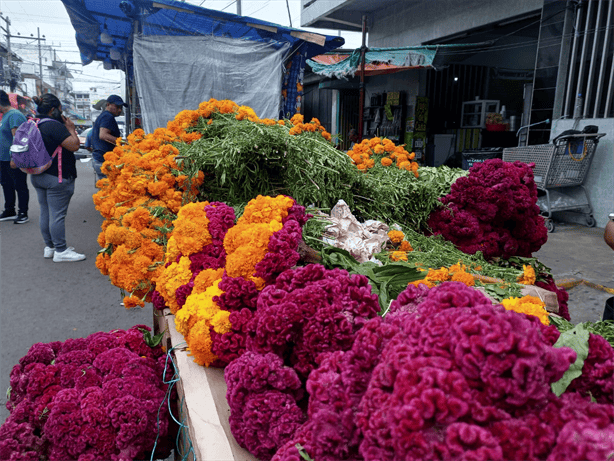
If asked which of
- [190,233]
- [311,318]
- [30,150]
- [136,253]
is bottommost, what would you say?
[136,253]

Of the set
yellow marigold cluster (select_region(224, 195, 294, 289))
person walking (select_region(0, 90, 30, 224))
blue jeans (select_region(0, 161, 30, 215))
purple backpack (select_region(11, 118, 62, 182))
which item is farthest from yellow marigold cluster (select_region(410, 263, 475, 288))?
blue jeans (select_region(0, 161, 30, 215))

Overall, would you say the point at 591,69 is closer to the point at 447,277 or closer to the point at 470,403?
the point at 447,277

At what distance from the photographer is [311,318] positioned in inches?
50.9

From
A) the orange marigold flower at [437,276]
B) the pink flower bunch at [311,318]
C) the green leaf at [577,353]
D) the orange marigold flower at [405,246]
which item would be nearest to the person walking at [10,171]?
the orange marigold flower at [405,246]

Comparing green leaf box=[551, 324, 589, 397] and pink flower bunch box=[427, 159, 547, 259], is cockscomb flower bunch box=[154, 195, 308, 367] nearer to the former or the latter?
green leaf box=[551, 324, 589, 397]

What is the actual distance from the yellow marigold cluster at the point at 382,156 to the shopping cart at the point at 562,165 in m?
4.22

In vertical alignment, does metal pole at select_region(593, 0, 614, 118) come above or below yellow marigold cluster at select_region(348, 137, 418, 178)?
above

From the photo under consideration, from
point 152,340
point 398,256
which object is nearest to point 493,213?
point 398,256

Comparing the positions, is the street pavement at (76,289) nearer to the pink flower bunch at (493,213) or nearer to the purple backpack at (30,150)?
the purple backpack at (30,150)

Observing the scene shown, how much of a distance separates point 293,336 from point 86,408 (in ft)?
3.08

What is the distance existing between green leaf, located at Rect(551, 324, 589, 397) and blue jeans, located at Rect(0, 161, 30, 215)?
327 inches

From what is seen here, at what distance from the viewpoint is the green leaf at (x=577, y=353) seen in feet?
2.94

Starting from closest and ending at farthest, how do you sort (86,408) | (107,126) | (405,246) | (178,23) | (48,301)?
1. (86,408)
2. (405,246)
3. (48,301)
4. (107,126)
5. (178,23)

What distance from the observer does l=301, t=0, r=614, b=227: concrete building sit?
6.97 metres
